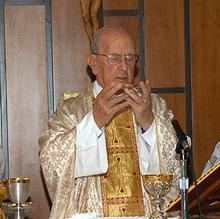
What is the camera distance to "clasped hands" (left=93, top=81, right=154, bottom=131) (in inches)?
131

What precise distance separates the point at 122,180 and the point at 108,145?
0.23 meters

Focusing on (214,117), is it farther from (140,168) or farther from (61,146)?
(61,146)

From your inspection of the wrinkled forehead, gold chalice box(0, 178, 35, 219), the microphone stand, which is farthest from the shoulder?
the microphone stand

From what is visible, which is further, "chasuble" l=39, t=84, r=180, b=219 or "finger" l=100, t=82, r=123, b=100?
"chasuble" l=39, t=84, r=180, b=219

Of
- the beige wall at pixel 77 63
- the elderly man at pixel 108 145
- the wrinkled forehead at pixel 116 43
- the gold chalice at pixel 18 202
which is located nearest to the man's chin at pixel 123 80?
the elderly man at pixel 108 145

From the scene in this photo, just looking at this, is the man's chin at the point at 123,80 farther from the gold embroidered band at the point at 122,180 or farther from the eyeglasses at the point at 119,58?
the gold embroidered band at the point at 122,180

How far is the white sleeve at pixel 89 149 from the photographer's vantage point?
3.48m

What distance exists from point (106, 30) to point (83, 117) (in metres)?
0.51

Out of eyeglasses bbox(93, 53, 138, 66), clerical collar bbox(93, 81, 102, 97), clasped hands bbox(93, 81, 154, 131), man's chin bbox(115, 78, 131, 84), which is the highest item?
eyeglasses bbox(93, 53, 138, 66)

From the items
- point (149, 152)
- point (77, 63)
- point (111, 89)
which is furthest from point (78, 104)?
point (77, 63)

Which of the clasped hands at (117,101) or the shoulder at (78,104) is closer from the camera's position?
the clasped hands at (117,101)

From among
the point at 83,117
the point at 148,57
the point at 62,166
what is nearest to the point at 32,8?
the point at 148,57

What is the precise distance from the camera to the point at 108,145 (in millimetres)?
3881

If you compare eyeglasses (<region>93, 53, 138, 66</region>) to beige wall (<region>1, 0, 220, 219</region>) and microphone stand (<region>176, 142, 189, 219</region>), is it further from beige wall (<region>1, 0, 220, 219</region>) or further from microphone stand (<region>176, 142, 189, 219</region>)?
microphone stand (<region>176, 142, 189, 219</region>)
